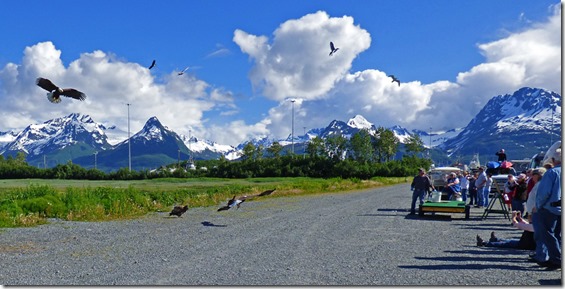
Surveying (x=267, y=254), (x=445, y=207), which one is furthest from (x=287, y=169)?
(x=267, y=254)

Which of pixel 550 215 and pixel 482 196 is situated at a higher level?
pixel 550 215

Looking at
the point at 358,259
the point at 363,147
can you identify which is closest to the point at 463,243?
the point at 358,259

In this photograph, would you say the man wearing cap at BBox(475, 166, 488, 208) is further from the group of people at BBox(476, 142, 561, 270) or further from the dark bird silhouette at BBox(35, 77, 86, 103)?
the dark bird silhouette at BBox(35, 77, 86, 103)

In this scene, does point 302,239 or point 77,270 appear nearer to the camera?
point 77,270

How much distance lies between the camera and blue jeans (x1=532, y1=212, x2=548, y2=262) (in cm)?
979

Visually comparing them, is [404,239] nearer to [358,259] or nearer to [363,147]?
[358,259]

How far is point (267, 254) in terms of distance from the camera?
12781 millimetres

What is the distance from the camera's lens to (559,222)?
981 centimetres

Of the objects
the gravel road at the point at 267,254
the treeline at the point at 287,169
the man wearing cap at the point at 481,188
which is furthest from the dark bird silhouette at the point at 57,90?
the treeline at the point at 287,169

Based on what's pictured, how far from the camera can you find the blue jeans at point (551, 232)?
A: 964 cm

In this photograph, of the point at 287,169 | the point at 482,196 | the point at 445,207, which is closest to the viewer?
the point at 445,207

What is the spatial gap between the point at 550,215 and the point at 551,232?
33cm

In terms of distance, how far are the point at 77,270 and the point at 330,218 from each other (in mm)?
12530

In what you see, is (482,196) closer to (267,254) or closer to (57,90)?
(267,254)
